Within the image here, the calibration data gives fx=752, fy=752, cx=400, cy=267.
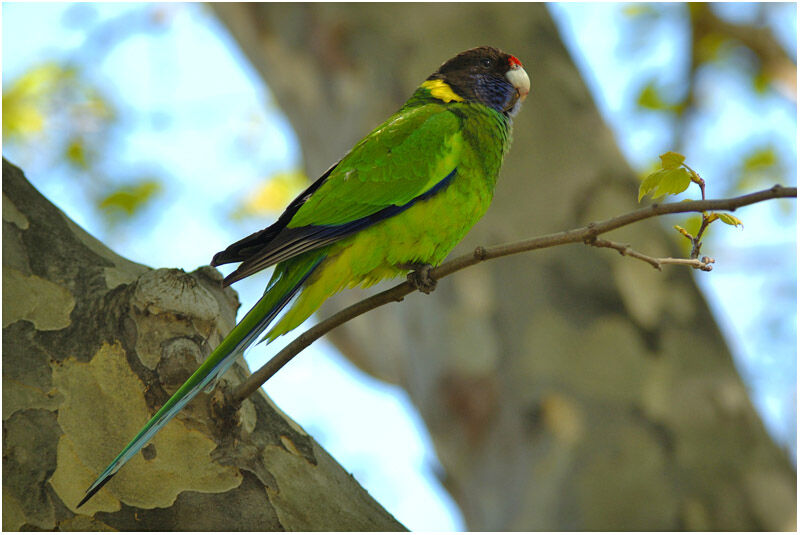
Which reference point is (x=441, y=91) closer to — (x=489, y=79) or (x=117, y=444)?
(x=489, y=79)

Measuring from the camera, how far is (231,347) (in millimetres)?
1934

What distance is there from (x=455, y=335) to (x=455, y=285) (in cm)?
28

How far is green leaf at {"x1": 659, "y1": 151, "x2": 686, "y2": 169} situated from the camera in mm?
1701

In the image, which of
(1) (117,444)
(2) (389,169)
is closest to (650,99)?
(2) (389,169)

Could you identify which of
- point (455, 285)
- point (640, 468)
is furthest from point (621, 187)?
point (640, 468)

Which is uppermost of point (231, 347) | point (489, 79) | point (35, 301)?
point (489, 79)

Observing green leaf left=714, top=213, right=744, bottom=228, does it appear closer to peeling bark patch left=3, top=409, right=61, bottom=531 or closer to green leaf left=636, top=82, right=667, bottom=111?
peeling bark patch left=3, top=409, right=61, bottom=531

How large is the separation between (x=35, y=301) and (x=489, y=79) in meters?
1.99

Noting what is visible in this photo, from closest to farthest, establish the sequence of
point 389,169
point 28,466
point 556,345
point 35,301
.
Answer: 1. point 28,466
2. point 35,301
3. point 389,169
4. point 556,345

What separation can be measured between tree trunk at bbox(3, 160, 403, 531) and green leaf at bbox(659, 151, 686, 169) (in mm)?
1119

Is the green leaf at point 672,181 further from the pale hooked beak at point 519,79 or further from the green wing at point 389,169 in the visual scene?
the pale hooked beak at point 519,79

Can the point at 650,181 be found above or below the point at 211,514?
above

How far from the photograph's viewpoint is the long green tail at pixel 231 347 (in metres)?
1.72

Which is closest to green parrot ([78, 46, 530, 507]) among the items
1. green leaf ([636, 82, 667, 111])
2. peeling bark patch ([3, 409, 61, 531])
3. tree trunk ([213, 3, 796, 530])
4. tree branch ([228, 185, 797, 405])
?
tree branch ([228, 185, 797, 405])
